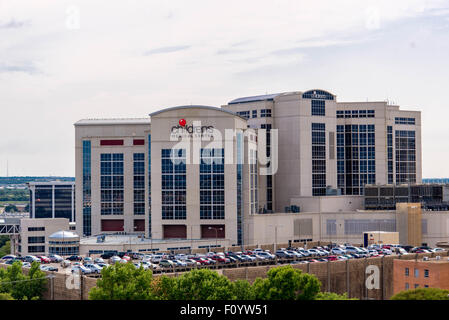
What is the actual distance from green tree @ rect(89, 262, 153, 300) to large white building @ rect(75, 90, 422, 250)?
217ft

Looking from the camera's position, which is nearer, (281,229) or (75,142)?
(281,229)

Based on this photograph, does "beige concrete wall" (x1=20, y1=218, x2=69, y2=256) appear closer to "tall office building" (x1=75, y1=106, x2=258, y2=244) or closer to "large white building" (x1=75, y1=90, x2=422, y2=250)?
"large white building" (x1=75, y1=90, x2=422, y2=250)

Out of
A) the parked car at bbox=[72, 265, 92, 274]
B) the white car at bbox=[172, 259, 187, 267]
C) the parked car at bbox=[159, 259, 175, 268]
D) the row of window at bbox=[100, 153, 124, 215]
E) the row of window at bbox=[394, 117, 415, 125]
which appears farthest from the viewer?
the row of window at bbox=[394, 117, 415, 125]

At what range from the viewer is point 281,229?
156 metres

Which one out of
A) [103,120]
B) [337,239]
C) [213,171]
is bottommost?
[337,239]

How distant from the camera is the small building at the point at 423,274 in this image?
3939 inches

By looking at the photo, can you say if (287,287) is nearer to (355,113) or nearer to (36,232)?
(36,232)

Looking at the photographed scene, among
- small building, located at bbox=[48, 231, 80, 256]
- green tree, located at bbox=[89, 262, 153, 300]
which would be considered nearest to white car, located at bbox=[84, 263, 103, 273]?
green tree, located at bbox=[89, 262, 153, 300]

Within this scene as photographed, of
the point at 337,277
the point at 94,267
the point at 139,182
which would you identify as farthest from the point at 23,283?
the point at 139,182

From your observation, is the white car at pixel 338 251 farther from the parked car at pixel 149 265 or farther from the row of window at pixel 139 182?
the row of window at pixel 139 182

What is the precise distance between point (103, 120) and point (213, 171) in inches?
1552

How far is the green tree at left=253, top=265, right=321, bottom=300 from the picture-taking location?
8381 cm
